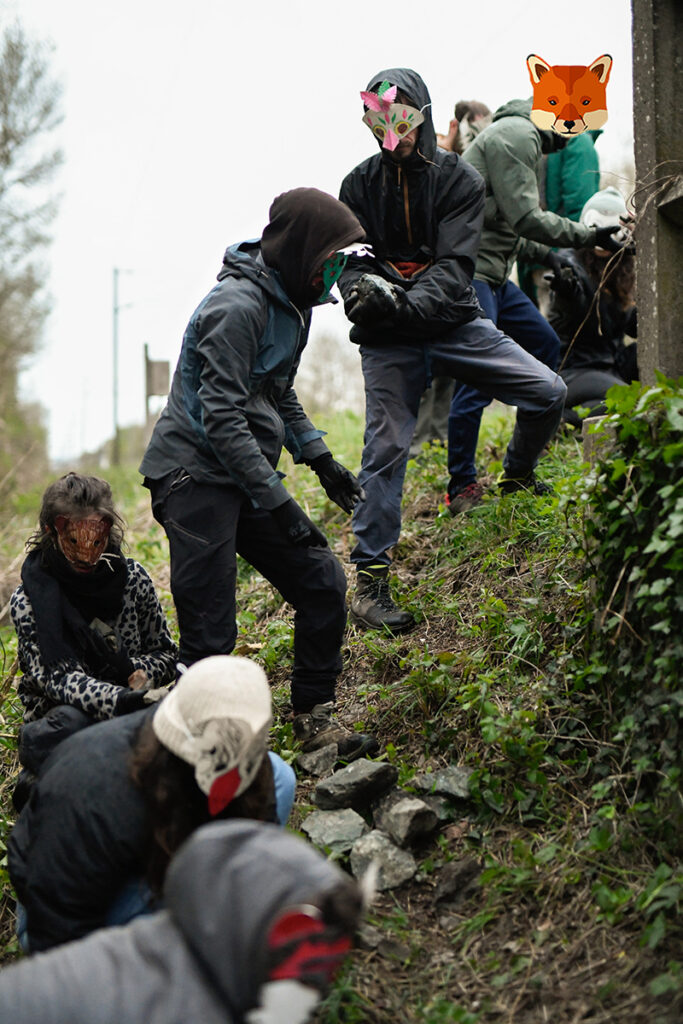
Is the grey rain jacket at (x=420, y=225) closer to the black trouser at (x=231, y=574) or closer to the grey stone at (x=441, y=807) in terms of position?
the black trouser at (x=231, y=574)

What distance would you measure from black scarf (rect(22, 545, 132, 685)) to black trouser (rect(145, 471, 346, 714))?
251 mm

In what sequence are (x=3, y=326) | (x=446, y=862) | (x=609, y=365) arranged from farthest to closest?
(x=3, y=326), (x=609, y=365), (x=446, y=862)

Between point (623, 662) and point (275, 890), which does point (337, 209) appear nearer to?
point (623, 662)

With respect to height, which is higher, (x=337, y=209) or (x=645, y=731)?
(x=337, y=209)

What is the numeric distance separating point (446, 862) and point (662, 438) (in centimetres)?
151

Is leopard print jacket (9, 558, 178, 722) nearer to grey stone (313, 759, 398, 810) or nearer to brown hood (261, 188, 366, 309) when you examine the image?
grey stone (313, 759, 398, 810)

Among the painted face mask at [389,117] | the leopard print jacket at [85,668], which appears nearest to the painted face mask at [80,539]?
the leopard print jacket at [85,668]

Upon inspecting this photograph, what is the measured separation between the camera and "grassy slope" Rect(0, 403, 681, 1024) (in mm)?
2693

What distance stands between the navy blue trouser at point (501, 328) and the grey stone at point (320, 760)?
6.24 feet

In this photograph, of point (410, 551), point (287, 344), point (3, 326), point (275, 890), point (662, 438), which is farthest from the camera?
point (3, 326)

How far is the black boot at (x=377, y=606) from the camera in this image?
4465mm

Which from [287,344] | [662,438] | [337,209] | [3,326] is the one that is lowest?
[3,326]

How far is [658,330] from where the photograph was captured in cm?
340

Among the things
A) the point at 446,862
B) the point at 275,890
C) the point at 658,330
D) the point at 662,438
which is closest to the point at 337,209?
the point at 658,330
